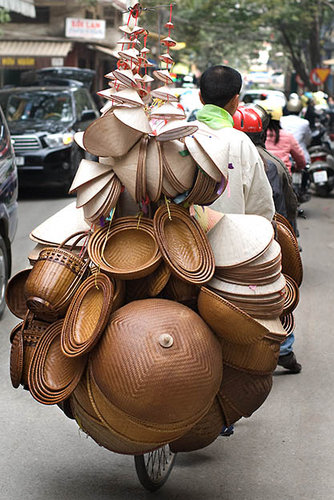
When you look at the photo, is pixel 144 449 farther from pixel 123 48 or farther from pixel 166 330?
pixel 123 48

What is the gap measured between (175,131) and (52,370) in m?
1.10

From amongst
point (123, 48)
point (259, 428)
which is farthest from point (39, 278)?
point (259, 428)

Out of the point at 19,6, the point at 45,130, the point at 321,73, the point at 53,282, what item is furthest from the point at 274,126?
the point at 321,73

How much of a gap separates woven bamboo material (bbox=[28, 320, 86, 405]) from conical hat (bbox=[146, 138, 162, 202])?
677mm

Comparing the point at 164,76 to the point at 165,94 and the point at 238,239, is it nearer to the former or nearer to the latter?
the point at 165,94

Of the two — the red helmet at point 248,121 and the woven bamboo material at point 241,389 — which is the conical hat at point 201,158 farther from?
the red helmet at point 248,121

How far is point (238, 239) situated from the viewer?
144 inches

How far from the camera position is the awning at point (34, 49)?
3138 cm

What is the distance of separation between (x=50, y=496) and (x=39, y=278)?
1.26m

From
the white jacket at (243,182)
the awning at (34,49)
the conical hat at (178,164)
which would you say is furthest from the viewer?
the awning at (34,49)

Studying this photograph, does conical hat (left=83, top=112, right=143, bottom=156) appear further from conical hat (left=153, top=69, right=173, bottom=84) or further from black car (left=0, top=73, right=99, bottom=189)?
black car (left=0, top=73, right=99, bottom=189)

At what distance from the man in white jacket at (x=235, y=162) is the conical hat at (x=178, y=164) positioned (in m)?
1.11

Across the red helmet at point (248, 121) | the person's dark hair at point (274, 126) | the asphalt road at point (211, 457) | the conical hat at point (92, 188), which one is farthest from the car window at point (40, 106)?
the conical hat at point (92, 188)

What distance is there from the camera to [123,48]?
3699 millimetres
